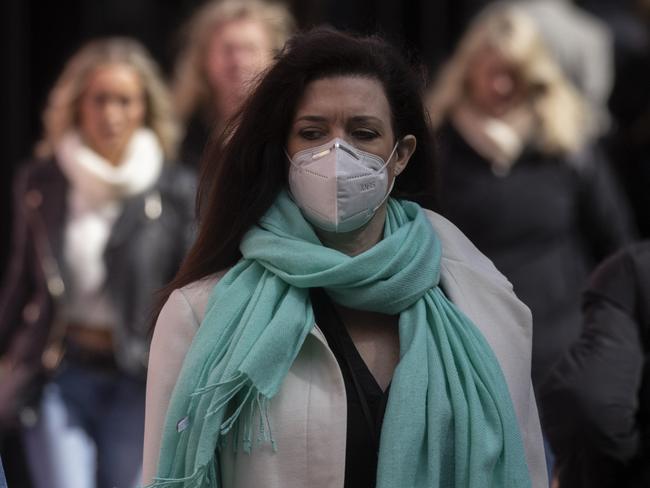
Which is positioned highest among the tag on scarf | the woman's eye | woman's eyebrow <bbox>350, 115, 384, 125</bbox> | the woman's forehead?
the woman's forehead

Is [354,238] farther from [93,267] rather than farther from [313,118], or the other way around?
[93,267]

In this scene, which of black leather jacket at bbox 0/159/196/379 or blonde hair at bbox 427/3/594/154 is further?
blonde hair at bbox 427/3/594/154

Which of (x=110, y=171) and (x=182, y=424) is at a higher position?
(x=182, y=424)

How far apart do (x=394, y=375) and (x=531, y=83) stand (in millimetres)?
3689

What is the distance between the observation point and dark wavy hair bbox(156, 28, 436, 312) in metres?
4.60

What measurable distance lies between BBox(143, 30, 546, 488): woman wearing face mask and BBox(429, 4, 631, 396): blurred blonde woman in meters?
2.51

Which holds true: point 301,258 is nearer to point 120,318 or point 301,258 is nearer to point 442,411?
point 442,411

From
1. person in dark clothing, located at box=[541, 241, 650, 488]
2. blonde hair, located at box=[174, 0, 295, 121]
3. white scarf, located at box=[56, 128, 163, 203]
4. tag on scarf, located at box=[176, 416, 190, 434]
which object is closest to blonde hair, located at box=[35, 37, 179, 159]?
white scarf, located at box=[56, 128, 163, 203]

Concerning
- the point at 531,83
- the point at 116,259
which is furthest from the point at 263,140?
the point at 531,83

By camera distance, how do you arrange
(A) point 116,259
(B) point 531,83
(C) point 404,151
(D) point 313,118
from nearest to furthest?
1. (D) point 313,118
2. (C) point 404,151
3. (A) point 116,259
4. (B) point 531,83

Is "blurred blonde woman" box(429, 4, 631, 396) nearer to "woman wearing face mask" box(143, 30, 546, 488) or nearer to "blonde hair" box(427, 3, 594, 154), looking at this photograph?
"blonde hair" box(427, 3, 594, 154)

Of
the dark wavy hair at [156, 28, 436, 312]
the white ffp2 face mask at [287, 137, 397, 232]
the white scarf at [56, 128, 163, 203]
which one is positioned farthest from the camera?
the white scarf at [56, 128, 163, 203]

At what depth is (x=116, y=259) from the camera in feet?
23.3

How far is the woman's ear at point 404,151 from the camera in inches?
186
